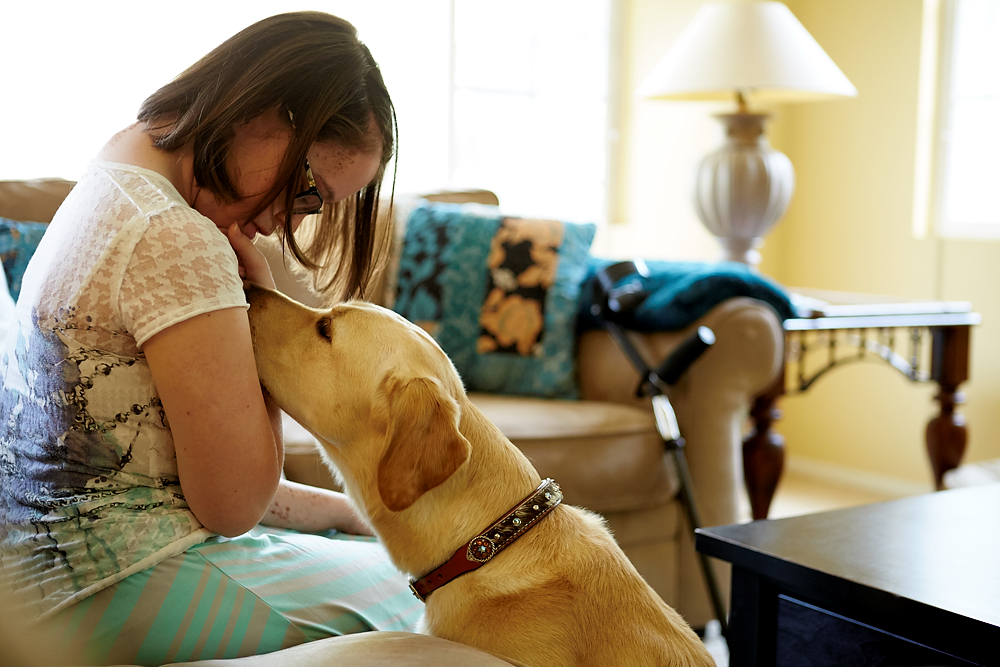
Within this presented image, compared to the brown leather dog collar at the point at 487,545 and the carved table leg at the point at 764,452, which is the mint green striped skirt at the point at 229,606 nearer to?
the brown leather dog collar at the point at 487,545

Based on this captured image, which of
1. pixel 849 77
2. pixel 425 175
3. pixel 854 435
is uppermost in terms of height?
pixel 849 77

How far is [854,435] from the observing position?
4.32 metres

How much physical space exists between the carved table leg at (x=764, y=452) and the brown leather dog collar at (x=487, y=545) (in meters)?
1.72

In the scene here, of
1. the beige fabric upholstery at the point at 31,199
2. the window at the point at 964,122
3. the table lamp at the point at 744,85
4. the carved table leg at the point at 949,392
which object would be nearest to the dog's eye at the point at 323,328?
the beige fabric upholstery at the point at 31,199

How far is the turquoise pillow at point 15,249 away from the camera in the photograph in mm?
1907

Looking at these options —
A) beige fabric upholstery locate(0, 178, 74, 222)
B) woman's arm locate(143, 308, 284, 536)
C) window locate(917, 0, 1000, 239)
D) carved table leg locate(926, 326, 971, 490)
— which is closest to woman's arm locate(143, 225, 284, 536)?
woman's arm locate(143, 308, 284, 536)

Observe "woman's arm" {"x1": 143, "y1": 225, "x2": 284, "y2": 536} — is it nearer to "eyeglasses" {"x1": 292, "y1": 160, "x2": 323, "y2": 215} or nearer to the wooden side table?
"eyeglasses" {"x1": 292, "y1": 160, "x2": 323, "y2": 215}

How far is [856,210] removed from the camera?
4305 millimetres

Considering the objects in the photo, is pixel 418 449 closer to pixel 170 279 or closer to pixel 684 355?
pixel 170 279

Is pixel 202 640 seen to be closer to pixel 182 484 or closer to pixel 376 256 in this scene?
pixel 182 484

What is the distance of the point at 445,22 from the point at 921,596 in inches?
122

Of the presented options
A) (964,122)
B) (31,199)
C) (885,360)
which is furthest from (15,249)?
(964,122)

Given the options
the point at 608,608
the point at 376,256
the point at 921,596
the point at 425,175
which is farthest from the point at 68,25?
the point at 921,596

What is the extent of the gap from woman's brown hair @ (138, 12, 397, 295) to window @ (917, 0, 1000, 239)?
11.6ft
